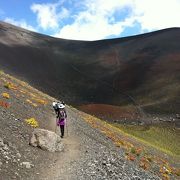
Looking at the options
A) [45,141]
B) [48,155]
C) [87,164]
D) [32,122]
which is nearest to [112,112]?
[32,122]

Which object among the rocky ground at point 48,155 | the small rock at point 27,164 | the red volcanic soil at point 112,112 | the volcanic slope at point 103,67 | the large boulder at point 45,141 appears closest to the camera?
the rocky ground at point 48,155

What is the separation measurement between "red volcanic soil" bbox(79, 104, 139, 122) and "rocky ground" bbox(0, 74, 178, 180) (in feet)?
160

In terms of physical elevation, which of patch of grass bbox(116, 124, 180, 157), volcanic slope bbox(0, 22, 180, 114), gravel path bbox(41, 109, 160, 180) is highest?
volcanic slope bbox(0, 22, 180, 114)

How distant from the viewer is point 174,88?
100 meters

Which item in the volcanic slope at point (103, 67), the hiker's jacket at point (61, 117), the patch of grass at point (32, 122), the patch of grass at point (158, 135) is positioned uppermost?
the volcanic slope at point (103, 67)

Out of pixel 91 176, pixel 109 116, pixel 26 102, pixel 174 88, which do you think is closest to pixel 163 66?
pixel 174 88

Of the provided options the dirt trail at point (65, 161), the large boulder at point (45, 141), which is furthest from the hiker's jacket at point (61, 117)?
the large boulder at point (45, 141)

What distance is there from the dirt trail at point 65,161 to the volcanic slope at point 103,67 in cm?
5918

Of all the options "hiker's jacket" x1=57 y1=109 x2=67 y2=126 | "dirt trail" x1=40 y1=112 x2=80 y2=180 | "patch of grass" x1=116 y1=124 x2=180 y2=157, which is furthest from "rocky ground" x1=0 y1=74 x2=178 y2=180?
"patch of grass" x1=116 y1=124 x2=180 y2=157

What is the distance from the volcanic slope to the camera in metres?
104

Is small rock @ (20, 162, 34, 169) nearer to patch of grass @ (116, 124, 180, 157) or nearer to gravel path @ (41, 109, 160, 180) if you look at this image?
gravel path @ (41, 109, 160, 180)

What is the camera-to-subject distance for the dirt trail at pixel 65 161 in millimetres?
22969

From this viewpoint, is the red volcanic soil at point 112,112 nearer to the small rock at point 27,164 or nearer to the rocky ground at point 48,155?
the rocky ground at point 48,155

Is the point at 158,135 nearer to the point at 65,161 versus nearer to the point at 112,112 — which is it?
the point at 112,112
